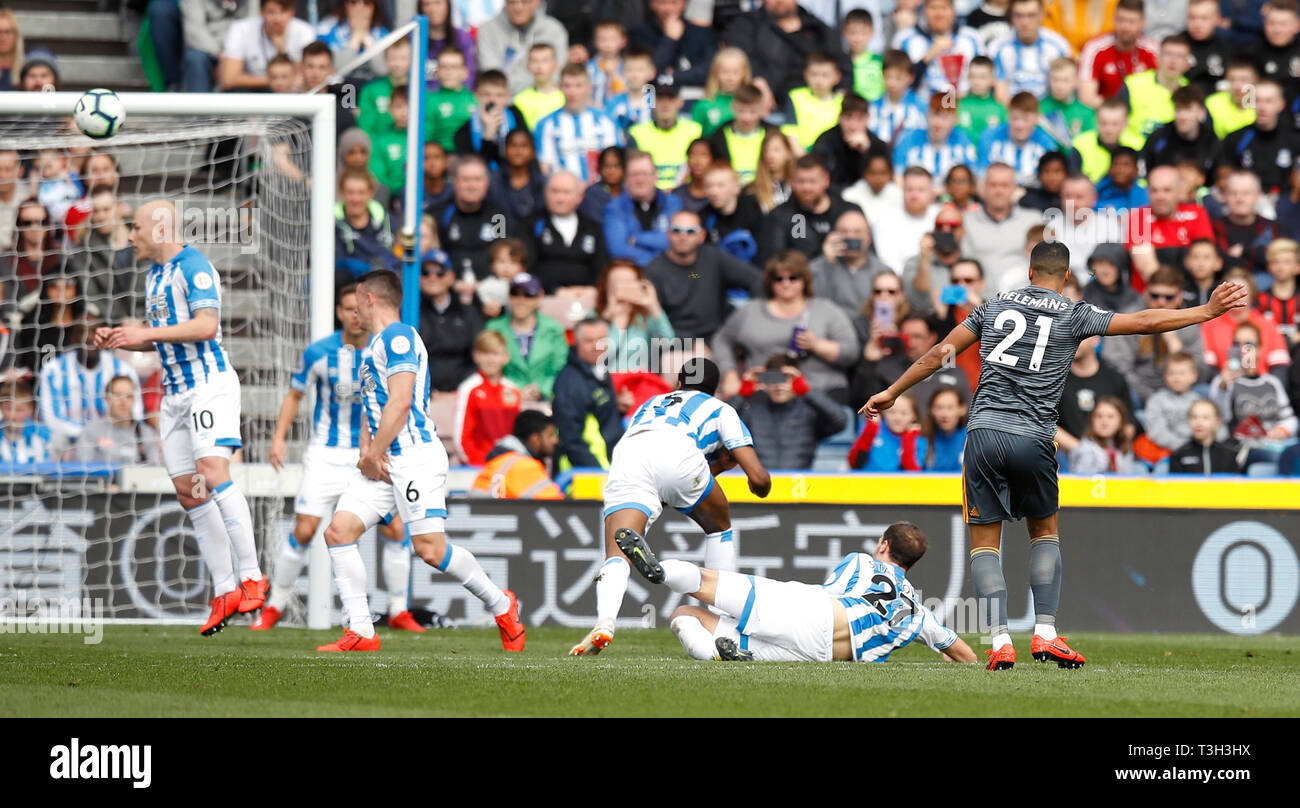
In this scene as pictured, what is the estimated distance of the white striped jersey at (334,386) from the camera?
11352mm

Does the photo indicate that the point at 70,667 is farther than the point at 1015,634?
No

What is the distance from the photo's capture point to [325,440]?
11.6m

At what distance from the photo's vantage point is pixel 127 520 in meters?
12.2

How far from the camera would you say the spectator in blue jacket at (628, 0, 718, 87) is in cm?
1666

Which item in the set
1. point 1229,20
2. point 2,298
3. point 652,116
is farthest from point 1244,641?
point 2,298

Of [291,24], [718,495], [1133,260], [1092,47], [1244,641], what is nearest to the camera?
[718,495]

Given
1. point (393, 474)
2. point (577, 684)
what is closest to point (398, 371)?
point (393, 474)

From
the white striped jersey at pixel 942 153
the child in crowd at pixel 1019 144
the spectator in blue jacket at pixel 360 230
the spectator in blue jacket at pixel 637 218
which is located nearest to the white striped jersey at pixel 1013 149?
the child in crowd at pixel 1019 144

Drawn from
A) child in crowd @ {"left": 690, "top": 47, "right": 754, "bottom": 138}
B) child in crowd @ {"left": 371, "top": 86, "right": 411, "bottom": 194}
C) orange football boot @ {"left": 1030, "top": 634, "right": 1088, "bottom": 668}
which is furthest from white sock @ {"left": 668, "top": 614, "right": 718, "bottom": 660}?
child in crowd @ {"left": 690, "top": 47, "right": 754, "bottom": 138}

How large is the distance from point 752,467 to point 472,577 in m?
1.66

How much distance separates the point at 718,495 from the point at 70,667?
3.61m

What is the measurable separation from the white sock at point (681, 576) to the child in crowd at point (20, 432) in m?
6.52

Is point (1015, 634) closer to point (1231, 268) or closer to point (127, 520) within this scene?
point (1231, 268)

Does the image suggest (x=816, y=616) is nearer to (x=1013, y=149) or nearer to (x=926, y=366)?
(x=926, y=366)
